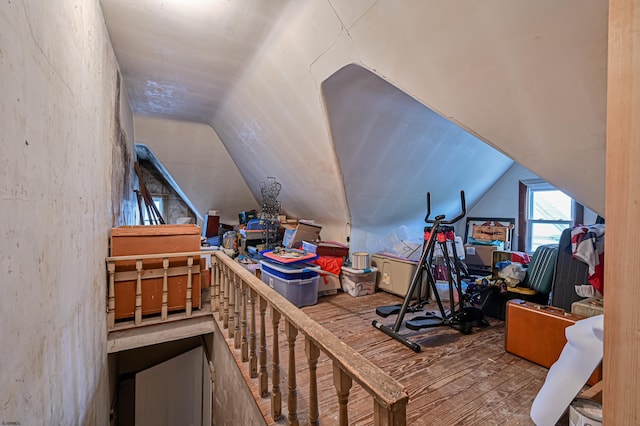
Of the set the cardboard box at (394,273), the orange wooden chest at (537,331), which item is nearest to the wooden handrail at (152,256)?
the cardboard box at (394,273)

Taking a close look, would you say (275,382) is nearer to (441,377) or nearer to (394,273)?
(441,377)

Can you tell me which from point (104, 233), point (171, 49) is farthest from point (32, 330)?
point (171, 49)

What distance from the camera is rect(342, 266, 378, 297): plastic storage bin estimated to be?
3500 mm

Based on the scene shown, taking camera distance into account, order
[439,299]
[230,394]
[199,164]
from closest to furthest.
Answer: [230,394] < [439,299] < [199,164]

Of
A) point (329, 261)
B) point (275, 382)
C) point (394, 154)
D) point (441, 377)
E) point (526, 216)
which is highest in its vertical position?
point (394, 154)

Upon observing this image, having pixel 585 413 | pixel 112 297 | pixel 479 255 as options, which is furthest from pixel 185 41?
pixel 479 255

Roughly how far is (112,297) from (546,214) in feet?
20.1

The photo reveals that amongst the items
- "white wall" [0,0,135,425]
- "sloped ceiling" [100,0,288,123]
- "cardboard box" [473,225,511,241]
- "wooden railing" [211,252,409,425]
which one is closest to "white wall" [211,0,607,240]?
"sloped ceiling" [100,0,288,123]

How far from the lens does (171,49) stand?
281 cm

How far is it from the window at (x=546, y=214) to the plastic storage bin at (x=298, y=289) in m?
3.84

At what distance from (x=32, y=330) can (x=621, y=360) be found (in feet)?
5.94

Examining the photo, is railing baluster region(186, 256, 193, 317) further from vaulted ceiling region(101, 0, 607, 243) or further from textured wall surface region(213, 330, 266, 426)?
vaulted ceiling region(101, 0, 607, 243)

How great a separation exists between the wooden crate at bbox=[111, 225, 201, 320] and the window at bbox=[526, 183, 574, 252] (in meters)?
5.14

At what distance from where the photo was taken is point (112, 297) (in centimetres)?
233
